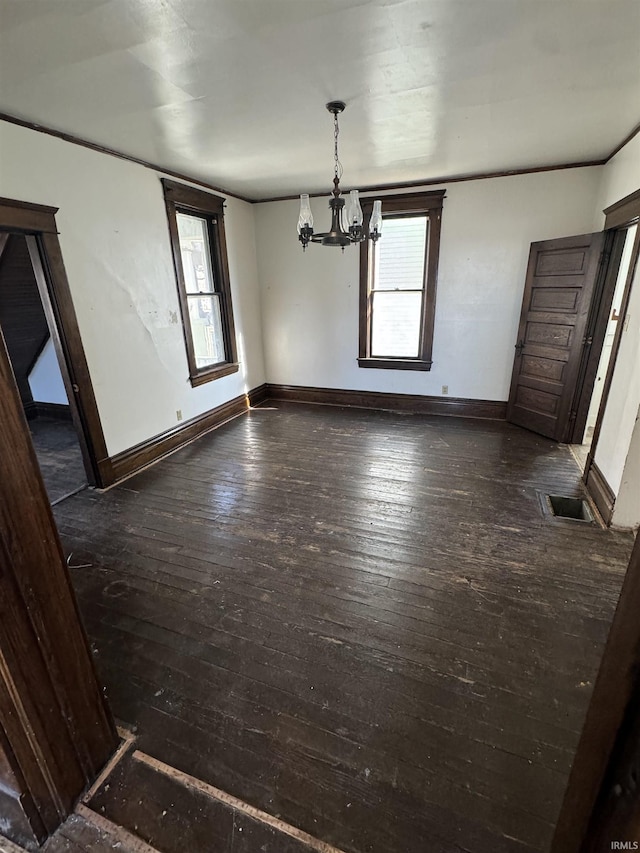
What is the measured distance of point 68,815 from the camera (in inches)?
49.6

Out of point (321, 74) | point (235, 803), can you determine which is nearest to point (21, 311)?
point (321, 74)

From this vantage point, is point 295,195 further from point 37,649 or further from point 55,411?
point 37,649

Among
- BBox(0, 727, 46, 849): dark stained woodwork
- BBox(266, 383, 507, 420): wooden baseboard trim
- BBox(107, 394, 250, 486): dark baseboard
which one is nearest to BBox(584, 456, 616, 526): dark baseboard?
BBox(266, 383, 507, 420): wooden baseboard trim

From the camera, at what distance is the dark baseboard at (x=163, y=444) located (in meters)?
3.45

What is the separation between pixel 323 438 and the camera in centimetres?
433

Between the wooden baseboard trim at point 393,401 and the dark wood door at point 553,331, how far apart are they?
0.40m

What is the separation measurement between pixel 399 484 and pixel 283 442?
1448mm

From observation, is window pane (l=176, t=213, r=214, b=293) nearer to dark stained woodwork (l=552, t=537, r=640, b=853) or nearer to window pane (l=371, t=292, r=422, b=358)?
window pane (l=371, t=292, r=422, b=358)

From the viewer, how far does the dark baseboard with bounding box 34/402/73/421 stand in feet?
16.6

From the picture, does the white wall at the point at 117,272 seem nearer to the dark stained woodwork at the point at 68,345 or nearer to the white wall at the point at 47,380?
the dark stained woodwork at the point at 68,345

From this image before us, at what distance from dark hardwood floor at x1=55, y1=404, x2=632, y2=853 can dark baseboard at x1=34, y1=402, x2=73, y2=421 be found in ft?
7.81

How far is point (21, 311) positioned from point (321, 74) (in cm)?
389

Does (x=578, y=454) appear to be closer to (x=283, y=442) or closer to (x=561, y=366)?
(x=561, y=366)

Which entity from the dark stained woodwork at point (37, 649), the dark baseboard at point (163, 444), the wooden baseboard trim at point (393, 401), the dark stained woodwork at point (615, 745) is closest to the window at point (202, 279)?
the dark baseboard at point (163, 444)
